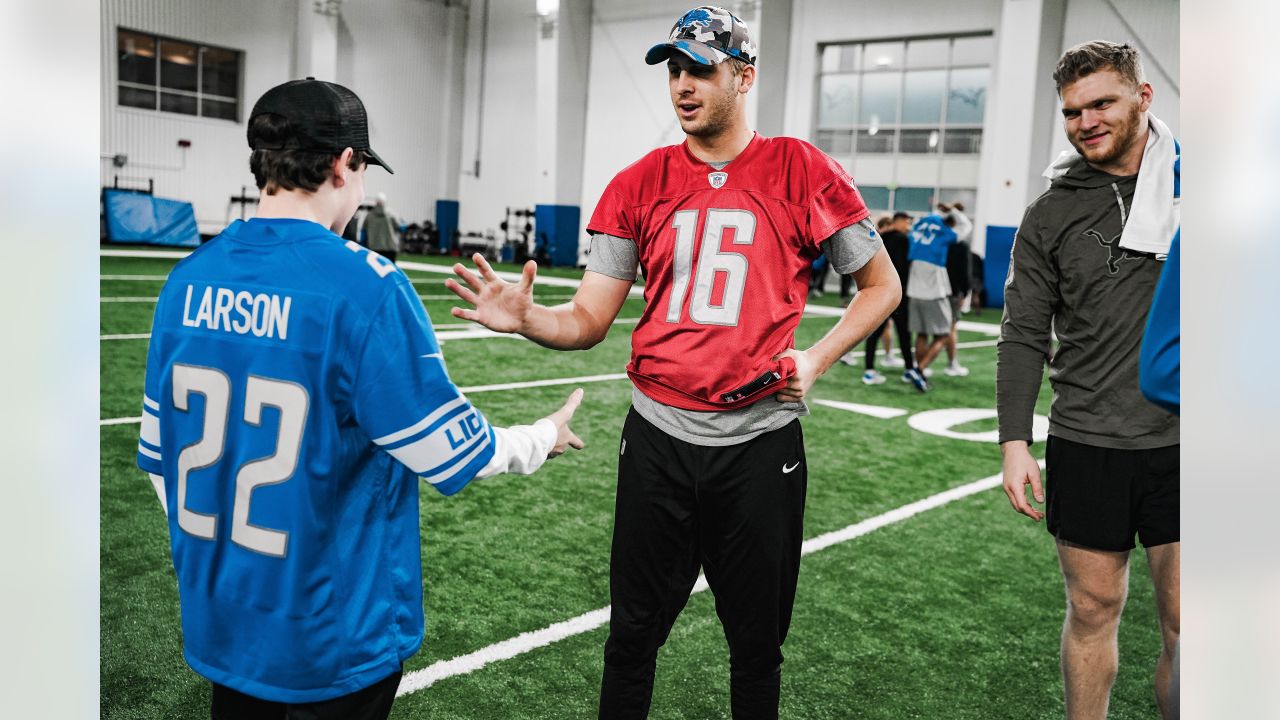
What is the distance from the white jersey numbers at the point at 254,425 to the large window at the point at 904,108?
25.0 meters

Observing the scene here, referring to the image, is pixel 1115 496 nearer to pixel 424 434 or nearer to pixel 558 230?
pixel 424 434

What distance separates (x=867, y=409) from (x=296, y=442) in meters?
8.44

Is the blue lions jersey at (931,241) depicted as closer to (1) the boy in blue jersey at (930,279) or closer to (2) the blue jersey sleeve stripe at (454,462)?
(1) the boy in blue jersey at (930,279)

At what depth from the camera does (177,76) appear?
27500 mm

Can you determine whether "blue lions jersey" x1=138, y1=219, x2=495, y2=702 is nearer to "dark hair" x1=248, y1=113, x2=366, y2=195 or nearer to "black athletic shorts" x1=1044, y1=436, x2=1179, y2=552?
"dark hair" x1=248, y1=113, x2=366, y2=195

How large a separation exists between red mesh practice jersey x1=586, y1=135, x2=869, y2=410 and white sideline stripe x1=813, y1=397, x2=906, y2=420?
698 cm

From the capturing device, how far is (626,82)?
96.5 ft

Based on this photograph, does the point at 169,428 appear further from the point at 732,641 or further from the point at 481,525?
the point at 481,525

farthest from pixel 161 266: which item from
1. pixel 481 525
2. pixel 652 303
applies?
pixel 652 303

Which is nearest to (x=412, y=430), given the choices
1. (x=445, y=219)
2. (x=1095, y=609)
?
(x=1095, y=609)
